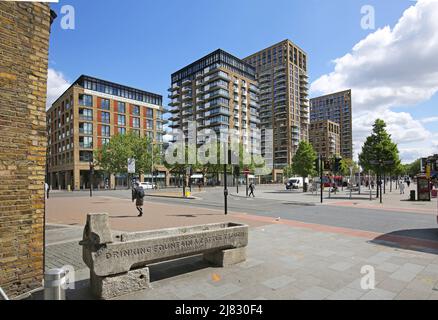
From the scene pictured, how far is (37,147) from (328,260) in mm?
6111

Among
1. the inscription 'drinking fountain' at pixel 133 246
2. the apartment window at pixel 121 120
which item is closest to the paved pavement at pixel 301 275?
the inscription 'drinking fountain' at pixel 133 246

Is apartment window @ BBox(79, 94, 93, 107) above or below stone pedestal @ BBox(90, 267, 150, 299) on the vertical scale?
above

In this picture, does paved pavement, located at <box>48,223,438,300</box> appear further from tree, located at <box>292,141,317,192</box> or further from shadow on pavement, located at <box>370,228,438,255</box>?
tree, located at <box>292,141,317,192</box>

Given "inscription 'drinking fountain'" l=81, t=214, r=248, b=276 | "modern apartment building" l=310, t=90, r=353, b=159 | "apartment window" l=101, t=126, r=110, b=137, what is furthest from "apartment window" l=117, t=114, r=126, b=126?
"modern apartment building" l=310, t=90, r=353, b=159

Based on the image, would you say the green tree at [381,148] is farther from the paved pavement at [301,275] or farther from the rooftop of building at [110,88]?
the rooftop of building at [110,88]

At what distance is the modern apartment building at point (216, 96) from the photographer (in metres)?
79.2

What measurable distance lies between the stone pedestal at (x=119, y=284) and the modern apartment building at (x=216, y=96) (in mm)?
74390

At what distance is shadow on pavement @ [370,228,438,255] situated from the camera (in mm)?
7014

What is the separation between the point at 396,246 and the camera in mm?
7074

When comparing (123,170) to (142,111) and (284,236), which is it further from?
(284,236)

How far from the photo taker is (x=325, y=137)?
12912 cm

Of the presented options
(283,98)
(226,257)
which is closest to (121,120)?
(283,98)

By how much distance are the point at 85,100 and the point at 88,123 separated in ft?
16.5
